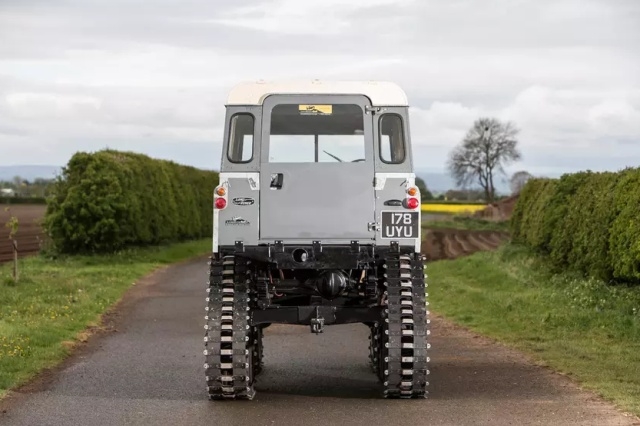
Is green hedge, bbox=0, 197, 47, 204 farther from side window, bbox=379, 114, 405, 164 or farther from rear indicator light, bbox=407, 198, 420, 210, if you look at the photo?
rear indicator light, bbox=407, 198, 420, 210

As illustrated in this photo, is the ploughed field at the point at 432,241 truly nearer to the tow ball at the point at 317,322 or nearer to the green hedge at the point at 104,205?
the green hedge at the point at 104,205

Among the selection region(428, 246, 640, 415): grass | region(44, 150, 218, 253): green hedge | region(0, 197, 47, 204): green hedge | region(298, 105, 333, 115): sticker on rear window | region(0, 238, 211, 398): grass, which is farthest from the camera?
region(0, 197, 47, 204): green hedge

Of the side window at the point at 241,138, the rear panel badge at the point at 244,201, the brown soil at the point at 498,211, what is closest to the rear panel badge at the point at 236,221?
the rear panel badge at the point at 244,201

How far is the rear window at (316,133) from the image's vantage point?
1209cm

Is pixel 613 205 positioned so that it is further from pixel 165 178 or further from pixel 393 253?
pixel 165 178

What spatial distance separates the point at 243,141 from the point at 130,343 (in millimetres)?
5613

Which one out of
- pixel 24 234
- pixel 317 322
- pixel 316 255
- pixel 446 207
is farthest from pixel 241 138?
pixel 446 207

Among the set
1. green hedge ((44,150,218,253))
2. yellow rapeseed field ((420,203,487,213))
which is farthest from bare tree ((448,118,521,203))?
green hedge ((44,150,218,253))

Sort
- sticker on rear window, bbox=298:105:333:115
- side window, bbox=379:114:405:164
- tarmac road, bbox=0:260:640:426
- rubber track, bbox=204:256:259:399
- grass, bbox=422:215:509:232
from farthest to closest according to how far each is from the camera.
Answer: grass, bbox=422:215:509:232 → sticker on rear window, bbox=298:105:333:115 → side window, bbox=379:114:405:164 → rubber track, bbox=204:256:259:399 → tarmac road, bbox=0:260:640:426

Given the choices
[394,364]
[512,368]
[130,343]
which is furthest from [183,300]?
[394,364]

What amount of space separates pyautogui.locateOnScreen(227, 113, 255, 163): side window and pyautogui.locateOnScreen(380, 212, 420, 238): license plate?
1681 mm

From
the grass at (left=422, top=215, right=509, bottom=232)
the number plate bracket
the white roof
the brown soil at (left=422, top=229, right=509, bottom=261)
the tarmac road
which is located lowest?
the tarmac road

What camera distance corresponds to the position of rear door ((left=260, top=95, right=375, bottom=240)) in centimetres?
1190

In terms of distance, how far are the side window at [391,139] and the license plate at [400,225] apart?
0.62 m
